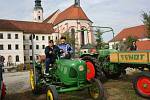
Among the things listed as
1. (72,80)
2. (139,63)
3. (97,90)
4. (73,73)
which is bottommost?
(97,90)

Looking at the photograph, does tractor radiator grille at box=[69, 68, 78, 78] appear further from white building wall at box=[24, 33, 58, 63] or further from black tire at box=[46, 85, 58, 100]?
white building wall at box=[24, 33, 58, 63]

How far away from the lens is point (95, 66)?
10906mm

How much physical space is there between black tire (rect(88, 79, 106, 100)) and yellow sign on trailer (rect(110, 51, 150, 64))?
1813mm

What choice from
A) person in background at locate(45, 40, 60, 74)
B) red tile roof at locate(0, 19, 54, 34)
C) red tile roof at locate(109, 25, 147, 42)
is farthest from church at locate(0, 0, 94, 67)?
person in background at locate(45, 40, 60, 74)

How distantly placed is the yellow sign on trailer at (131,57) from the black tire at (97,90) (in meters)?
1.81

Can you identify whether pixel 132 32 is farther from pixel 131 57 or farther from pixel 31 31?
pixel 131 57

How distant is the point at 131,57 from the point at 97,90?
1.98m

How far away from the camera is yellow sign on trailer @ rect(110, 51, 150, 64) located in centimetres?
923

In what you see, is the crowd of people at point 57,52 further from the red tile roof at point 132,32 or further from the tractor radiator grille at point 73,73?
the red tile roof at point 132,32

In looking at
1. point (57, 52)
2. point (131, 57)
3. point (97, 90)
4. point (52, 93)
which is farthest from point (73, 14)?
point (52, 93)

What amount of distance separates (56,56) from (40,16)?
88.6 meters

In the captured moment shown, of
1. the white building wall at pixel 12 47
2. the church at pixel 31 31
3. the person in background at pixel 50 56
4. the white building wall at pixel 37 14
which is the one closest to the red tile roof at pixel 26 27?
the church at pixel 31 31

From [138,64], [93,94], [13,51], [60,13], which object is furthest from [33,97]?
[60,13]

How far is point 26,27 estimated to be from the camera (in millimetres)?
79500
